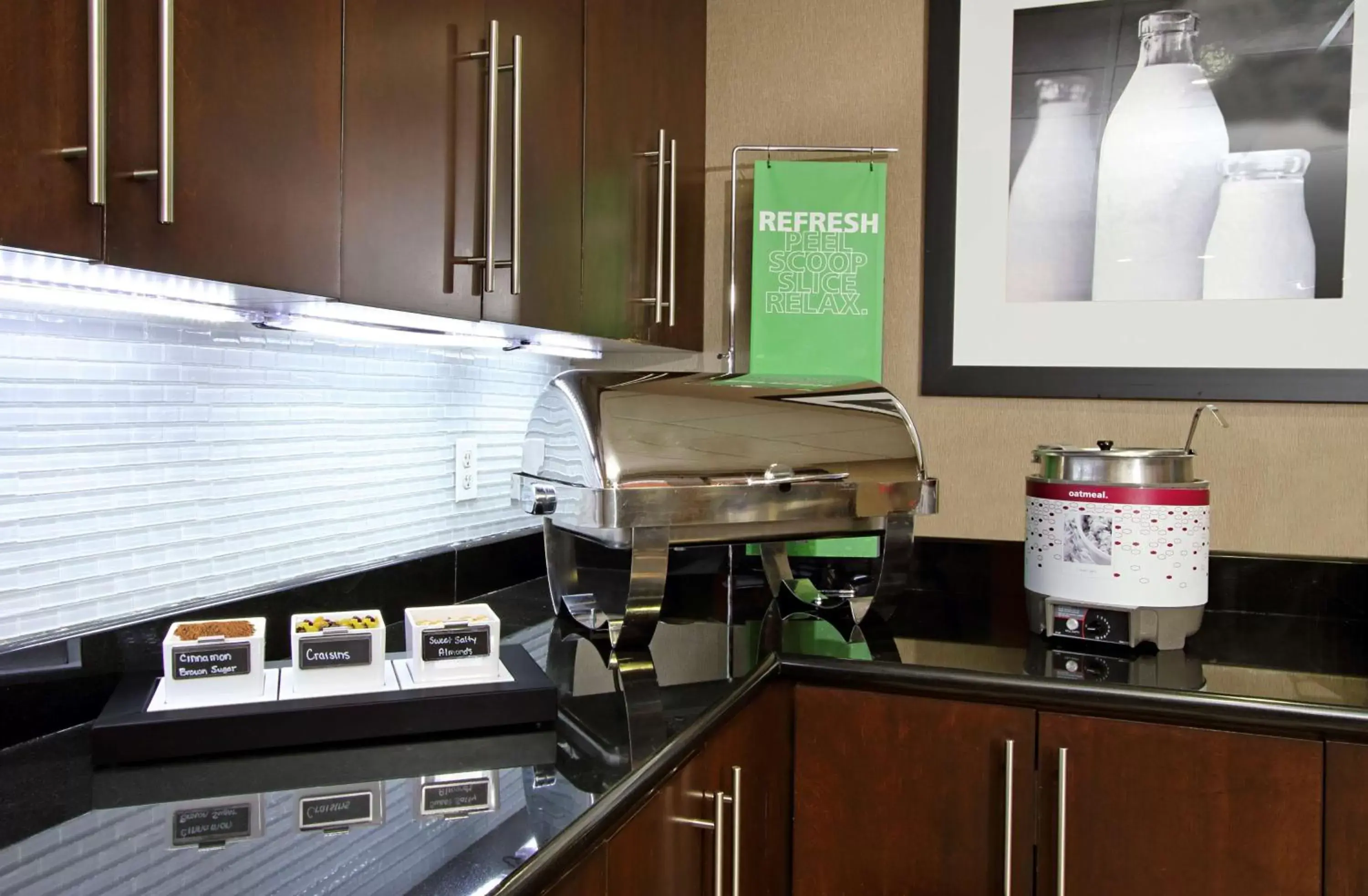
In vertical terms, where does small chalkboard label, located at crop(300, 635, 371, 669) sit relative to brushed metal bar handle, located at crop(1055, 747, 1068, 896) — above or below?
above

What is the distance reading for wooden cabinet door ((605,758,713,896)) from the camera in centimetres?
100

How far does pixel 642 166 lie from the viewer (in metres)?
1.79

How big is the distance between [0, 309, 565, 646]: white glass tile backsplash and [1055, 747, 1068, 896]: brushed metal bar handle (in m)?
1.09

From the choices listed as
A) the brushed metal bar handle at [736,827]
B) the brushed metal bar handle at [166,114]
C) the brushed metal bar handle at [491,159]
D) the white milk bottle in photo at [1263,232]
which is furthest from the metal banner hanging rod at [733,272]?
the brushed metal bar handle at [166,114]

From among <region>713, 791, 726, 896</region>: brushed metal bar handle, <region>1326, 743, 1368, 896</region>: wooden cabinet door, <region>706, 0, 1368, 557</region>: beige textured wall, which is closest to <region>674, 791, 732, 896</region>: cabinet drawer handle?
<region>713, 791, 726, 896</region>: brushed metal bar handle

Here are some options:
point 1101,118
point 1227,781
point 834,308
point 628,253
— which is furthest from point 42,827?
point 1101,118

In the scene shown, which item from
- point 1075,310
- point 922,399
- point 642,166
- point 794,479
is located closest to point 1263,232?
point 1075,310

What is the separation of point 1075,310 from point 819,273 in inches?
20.6

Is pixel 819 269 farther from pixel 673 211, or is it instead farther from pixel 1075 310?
pixel 1075 310

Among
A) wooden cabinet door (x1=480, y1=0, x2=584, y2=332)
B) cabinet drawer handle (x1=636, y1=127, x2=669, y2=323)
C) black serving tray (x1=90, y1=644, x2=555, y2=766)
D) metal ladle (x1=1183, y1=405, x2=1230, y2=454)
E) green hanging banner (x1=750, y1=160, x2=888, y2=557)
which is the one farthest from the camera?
green hanging banner (x1=750, y1=160, x2=888, y2=557)

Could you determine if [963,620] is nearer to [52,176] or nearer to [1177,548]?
[1177,548]

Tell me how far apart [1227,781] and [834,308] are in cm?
116

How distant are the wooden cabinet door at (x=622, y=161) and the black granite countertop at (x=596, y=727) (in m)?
0.56

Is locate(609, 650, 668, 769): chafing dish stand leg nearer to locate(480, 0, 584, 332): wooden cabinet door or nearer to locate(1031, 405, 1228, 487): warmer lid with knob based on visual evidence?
locate(480, 0, 584, 332): wooden cabinet door
